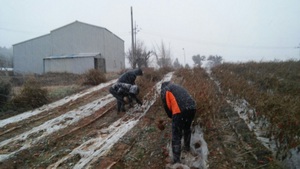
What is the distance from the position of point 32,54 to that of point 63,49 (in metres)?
3.62

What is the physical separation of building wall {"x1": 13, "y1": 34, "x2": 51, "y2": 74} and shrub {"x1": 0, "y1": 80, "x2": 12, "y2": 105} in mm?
16915

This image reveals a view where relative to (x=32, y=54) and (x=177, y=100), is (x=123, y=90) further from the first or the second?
(x=32, y=54)

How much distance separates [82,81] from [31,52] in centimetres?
1499

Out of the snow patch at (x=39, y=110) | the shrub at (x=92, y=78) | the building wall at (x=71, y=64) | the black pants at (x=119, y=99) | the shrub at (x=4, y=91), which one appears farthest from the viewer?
the building wall at (x=71, y=64)

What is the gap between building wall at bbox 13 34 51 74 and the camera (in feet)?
77.7

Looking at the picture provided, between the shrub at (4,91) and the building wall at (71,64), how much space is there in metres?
13.0

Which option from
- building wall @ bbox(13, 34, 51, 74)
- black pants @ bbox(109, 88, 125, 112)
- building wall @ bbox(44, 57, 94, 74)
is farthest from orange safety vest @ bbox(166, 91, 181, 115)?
building wall @ bbox(13, 34, 51, 74)

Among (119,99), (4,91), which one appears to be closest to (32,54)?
(4,91)

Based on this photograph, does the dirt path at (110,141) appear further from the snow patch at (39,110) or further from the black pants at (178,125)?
the black pants at (178,125)

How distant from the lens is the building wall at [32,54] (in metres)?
23.7

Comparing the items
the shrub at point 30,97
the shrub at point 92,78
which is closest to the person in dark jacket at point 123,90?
the shrub at point 30,97

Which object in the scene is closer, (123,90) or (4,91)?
(123,90)

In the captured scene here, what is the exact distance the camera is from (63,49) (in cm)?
2333

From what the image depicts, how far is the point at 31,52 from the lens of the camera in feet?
78.3
